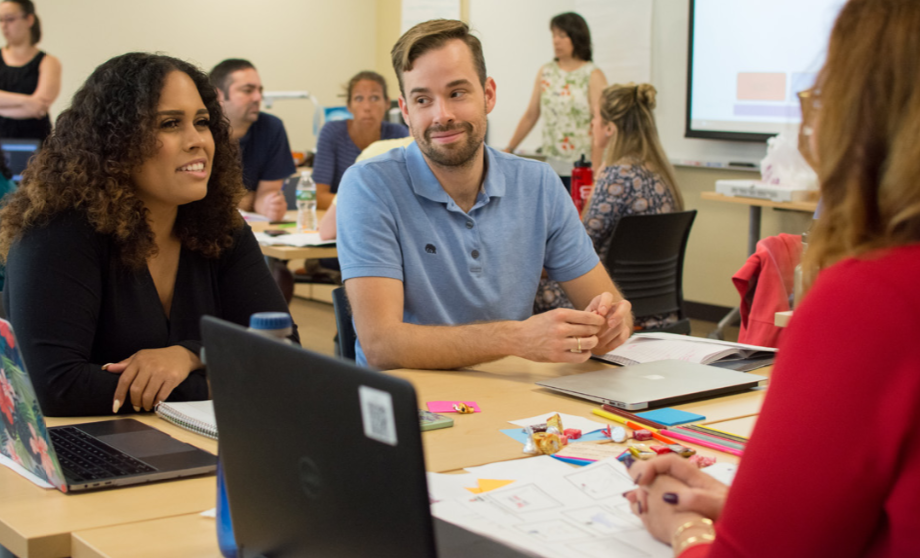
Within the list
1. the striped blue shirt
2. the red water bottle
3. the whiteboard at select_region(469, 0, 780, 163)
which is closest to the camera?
the red water bottle

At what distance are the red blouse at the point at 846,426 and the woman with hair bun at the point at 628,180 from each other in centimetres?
253

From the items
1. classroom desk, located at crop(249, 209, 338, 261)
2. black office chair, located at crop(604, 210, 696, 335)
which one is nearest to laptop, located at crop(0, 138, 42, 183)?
classroom desk, located at crop(249, 209, 338, 261)

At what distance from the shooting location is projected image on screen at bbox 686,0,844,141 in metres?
5.02

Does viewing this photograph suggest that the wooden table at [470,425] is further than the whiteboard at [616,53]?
No

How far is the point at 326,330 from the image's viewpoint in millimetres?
5543

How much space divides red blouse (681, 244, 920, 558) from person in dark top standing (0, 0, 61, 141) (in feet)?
17.6

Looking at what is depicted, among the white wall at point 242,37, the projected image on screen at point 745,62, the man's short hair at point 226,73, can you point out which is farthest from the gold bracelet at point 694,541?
the white wall at point 242,37

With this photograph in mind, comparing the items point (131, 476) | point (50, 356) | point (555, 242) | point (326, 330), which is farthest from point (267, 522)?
point (326, 330)

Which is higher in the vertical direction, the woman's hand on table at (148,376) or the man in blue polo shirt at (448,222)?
the man in blue polo shirt at (448,222)

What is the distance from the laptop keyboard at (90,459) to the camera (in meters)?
1.23

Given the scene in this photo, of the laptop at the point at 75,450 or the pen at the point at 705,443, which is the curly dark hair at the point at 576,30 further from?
the laptop at the point at 75,450

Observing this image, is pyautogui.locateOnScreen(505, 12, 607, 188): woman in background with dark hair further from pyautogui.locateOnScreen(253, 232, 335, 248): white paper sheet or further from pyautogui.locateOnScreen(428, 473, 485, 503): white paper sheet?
pyautogui.locateOnScreen(428, 473, 485, 503): white paper sheet

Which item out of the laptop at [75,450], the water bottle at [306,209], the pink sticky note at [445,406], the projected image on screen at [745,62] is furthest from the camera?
the projected image on screen at [745,62]

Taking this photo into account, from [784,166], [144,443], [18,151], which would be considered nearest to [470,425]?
[144,443]
